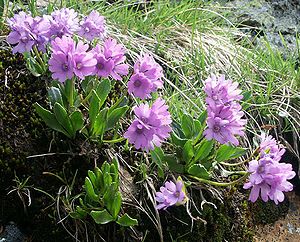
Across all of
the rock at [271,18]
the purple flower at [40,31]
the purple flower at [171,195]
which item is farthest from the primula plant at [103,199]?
the rock at [271,18]

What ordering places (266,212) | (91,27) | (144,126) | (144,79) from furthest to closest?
1. (266,212)
2. (91,27)
3. (144,79)
4. (144,126)

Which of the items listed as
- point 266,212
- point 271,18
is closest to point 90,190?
point 266,212

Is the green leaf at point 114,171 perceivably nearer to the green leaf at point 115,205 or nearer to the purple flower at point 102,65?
the green leaf at point 115,205

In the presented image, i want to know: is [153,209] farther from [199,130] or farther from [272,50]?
[272,50]

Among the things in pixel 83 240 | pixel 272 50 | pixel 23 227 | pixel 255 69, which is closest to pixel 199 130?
pixel 83 240

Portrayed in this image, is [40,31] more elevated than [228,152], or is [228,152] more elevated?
[40,31]

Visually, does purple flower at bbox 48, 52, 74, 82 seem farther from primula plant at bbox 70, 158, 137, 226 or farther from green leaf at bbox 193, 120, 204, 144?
green leaf at bbox 193, 120, 204, 144

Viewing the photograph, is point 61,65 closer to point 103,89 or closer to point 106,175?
point 103,89
